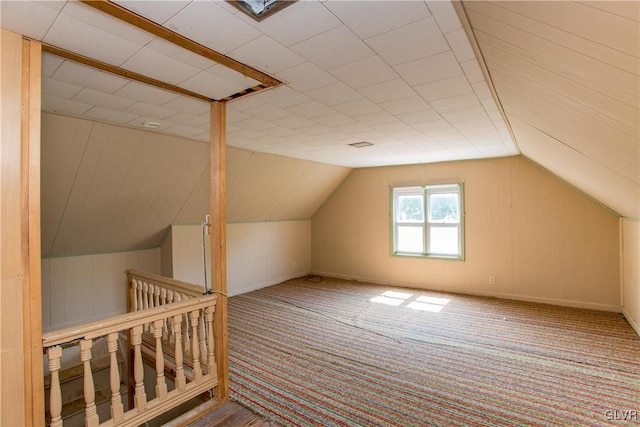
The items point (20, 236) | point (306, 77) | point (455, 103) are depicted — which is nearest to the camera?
point (20, 236)

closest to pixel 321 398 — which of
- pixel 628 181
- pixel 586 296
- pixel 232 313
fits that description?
pixel 232 313

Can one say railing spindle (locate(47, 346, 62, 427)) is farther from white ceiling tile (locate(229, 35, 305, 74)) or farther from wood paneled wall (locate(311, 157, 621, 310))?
wood paneled wall (locate(311, 157, 621, 310))

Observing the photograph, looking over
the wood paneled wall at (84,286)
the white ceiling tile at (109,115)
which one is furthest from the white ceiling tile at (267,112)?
the wood paneled wall at (84,286)

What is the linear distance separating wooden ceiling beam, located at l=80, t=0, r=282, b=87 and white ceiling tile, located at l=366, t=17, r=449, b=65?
76 centimetres

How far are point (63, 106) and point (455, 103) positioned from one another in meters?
3.11

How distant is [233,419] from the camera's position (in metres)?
2.24

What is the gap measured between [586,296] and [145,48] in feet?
18.8

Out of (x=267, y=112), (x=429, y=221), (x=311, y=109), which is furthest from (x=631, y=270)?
(x=267, y=112)

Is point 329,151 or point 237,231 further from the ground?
point 329,151

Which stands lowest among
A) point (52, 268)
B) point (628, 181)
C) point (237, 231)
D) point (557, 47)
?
point (52, 268)

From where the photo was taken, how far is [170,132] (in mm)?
3299

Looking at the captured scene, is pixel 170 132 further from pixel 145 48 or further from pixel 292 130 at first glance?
pixel 145 48

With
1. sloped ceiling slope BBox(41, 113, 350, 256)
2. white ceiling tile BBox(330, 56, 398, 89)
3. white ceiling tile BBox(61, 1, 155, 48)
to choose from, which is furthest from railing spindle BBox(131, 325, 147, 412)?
white ceiling tile BBox(330, 56, 398, 89)

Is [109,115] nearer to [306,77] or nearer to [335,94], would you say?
[306,77]
